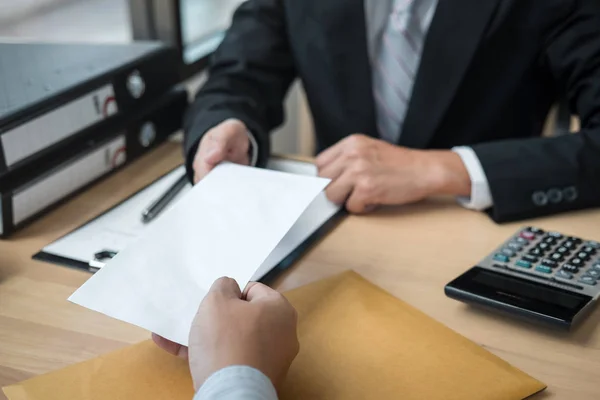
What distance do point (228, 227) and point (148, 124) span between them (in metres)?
0.42

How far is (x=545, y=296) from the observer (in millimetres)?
600

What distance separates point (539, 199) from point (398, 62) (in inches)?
13.9

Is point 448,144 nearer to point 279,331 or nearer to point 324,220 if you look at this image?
point 324,220

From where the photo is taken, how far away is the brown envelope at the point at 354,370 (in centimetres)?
51

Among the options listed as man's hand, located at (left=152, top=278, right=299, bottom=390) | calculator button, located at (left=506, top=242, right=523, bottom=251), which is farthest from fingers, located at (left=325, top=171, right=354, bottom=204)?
man's hand, located at (left=152, top=278, right=299, bottom=390)

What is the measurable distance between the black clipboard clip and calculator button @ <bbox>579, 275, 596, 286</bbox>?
47 centimetres

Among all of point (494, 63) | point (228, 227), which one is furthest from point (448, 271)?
point (494, 63)

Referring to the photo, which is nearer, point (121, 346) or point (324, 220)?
point (121, 346)

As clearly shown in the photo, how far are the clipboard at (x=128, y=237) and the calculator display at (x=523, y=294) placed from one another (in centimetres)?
19

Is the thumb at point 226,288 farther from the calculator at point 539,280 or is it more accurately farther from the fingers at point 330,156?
the fingers at point 330,156

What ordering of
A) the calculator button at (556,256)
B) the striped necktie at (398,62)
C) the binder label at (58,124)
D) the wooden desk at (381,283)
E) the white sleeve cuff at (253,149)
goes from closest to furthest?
the wooden desk at (381,283), the calculator button at (556,256), the binder label at (58,124), the white sleeve cuff at (253,149), the striped necktie at (398,62)

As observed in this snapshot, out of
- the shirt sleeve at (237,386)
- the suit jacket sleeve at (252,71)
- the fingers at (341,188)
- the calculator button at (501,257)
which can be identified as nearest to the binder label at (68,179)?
the suit jacket sleeve at (252,71)

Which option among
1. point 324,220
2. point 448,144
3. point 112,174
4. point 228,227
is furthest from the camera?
point 448,144

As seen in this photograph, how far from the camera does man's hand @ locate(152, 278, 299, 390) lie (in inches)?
18.9
